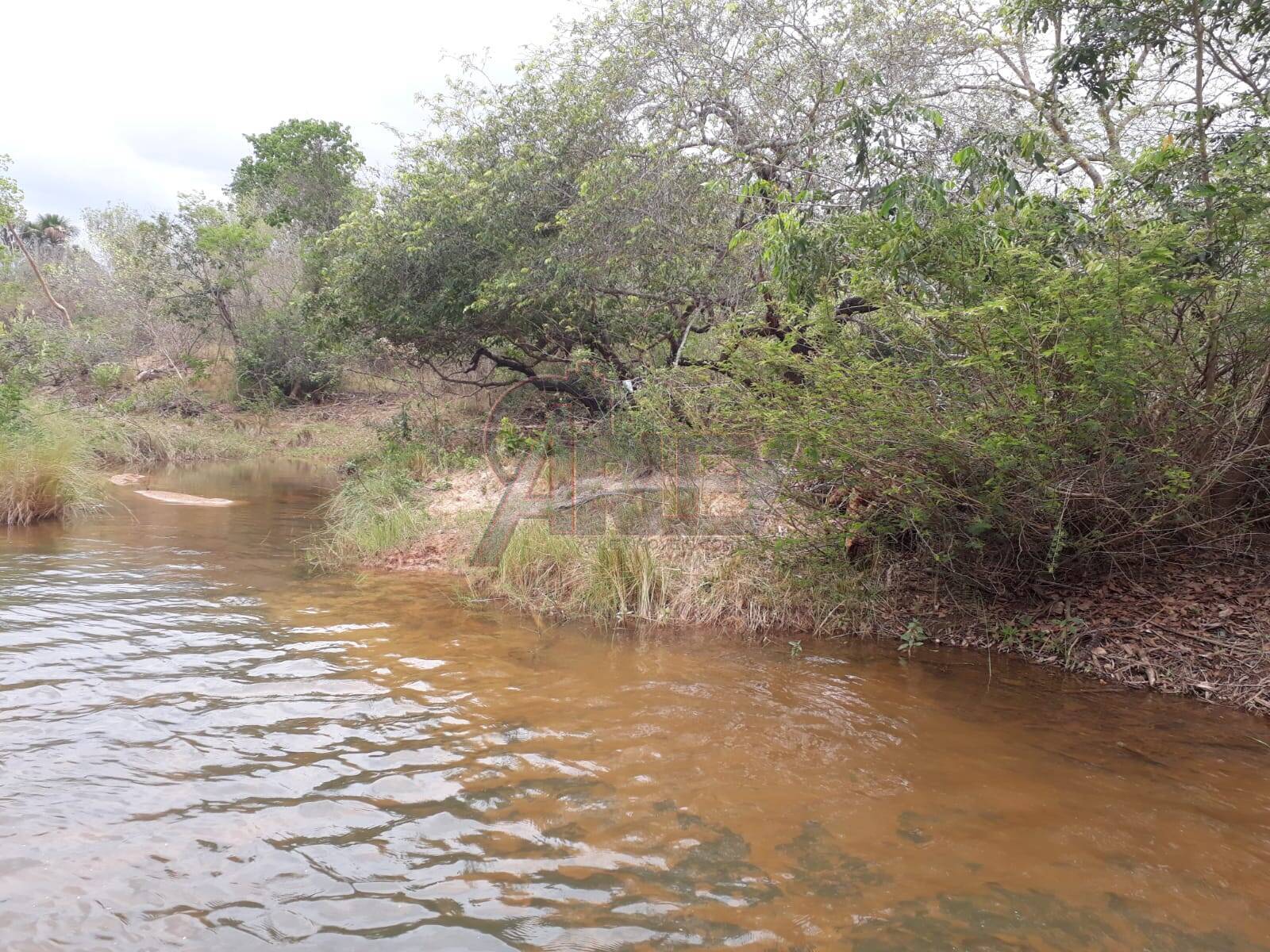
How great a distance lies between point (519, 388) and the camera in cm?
1576

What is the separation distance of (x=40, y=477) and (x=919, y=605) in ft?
34.7

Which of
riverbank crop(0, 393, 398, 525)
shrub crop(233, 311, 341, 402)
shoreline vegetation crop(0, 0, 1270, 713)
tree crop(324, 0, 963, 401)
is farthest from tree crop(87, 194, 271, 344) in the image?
tree crop(324, 0, 963, 401)

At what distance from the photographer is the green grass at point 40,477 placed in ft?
33.1

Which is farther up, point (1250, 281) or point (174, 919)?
point (1250, 281)

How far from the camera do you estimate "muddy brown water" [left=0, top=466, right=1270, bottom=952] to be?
2.96 m

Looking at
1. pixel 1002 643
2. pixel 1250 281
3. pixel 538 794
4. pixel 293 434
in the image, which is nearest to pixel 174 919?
pixel 538 794

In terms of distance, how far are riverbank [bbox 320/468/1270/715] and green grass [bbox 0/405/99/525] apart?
5.83 meters

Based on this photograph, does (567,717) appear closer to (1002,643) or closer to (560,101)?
(1002,643)

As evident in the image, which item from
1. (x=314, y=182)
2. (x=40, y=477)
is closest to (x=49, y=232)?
(x=314, y=182)

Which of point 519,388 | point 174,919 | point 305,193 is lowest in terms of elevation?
point 174,919

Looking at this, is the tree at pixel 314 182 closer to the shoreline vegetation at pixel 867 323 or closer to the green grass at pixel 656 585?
the shoreline vegetation at pixel 867 323

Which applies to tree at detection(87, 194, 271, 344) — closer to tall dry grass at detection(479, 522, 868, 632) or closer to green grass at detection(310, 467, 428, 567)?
green grass at detection(310, 467, 428, 567)

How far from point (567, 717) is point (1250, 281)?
515 centimetres

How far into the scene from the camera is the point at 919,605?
6812 millimetres
